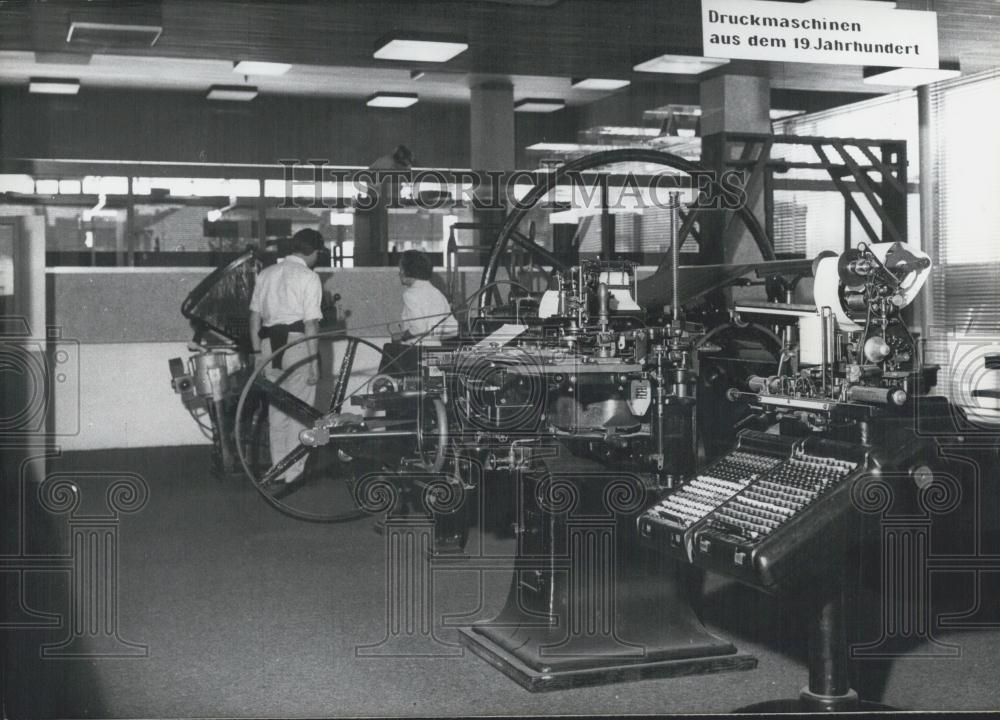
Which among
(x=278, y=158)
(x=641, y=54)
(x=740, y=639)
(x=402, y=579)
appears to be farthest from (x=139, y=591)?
(x=278, y=158)

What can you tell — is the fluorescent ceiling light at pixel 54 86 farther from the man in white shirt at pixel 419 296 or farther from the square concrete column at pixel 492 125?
the square concrete column at pixel 492 125

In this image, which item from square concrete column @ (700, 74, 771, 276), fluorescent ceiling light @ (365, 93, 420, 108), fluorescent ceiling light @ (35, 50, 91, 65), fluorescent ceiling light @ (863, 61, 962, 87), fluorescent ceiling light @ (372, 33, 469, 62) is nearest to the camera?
fluorescent ceiling light @ (863, 61, 962, 87)

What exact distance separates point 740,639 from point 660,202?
7.91 ft

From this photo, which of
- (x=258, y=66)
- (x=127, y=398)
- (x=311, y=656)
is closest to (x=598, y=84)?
(x=258, y=66)

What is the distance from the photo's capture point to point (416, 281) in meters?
5.20

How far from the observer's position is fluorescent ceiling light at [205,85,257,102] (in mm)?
7895

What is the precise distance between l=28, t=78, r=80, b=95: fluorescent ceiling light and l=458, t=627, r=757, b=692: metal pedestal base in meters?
3.95

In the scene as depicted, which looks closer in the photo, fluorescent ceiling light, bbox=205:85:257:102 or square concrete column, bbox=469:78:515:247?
square concrete column, bbox=469:78:515:247

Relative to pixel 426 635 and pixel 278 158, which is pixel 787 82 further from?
pixel 278 158

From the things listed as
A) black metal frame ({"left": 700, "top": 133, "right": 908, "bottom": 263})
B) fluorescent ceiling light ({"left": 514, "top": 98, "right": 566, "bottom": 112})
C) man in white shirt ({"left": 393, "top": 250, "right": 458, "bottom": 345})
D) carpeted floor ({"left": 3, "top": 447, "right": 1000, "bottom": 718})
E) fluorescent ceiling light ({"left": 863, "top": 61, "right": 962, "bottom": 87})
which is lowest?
carpeted floor ({"left": 3, "top": 447, "right": 1000, "bottom": 718})

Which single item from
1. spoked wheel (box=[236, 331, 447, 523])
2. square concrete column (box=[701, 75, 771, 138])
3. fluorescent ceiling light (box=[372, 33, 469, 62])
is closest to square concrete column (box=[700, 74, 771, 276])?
square concrete column (box=[701, 75, 771, 138])

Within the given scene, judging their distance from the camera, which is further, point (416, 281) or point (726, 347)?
point (416, 281)

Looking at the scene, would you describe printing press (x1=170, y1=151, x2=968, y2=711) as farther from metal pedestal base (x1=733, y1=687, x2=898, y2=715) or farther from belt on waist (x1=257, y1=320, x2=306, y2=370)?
belt on waist (x1=257, y1=320, x2=306, y2=370)

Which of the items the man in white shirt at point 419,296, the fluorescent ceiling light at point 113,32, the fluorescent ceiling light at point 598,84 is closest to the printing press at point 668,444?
the man in white shirt at point 419,296
